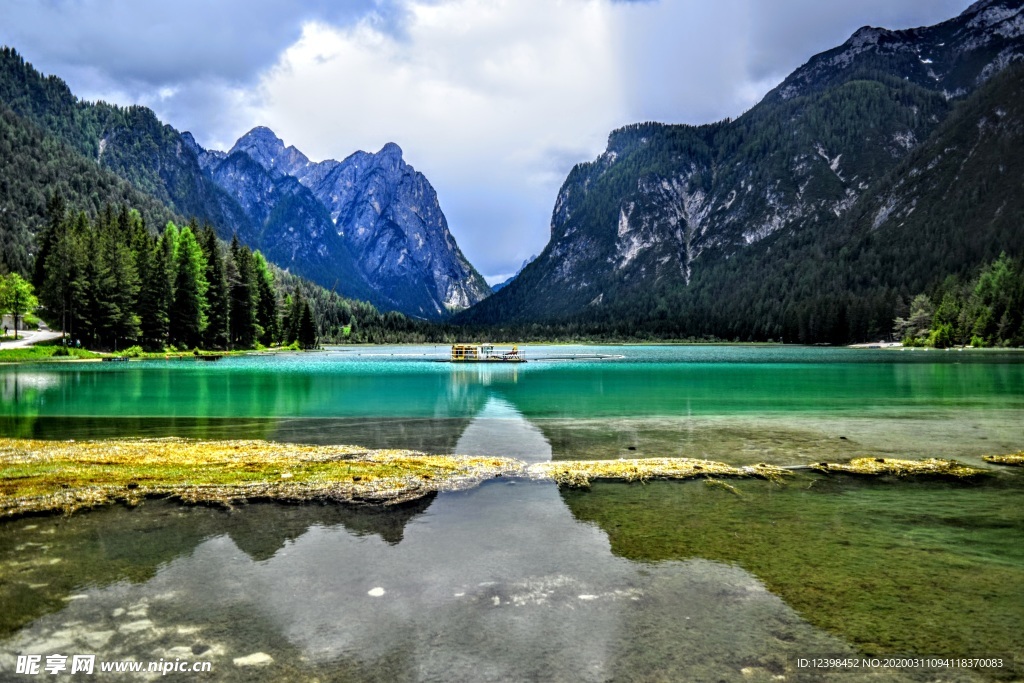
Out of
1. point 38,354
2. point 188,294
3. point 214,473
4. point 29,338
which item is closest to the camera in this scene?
point 214,473

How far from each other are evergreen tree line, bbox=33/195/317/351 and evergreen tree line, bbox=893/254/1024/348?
172 meters

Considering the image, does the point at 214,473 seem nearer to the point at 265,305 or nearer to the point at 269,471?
the point at 269,471

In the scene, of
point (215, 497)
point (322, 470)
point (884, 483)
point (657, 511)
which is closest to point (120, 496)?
point (215, 497)

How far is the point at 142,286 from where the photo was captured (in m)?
103

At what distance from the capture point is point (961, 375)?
6906 cm

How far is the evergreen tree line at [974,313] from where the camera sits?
13912 centimetres

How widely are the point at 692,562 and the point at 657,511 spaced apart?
3624 millimetres

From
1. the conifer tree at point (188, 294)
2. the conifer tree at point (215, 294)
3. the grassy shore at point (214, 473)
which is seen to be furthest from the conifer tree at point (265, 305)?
the grassy shore at point (214, 473)

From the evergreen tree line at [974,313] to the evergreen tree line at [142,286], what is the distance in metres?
172

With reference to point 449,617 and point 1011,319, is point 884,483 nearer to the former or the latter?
point 449,617

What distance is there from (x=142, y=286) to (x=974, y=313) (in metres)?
184

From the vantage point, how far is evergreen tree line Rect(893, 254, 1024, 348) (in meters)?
139

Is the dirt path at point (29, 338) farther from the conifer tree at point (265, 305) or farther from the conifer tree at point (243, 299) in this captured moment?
the conifer tree at point (265, 305)

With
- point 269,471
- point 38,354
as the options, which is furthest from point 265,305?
point 269,471
